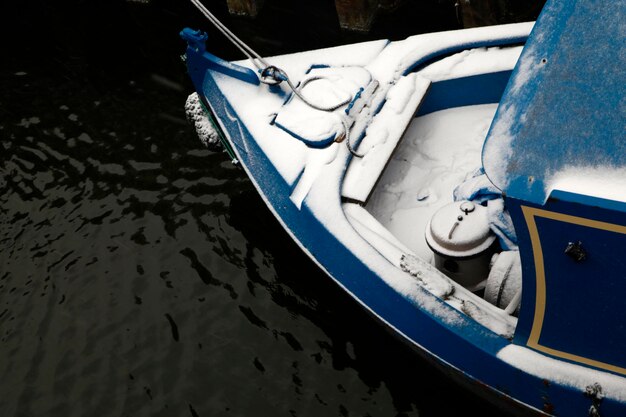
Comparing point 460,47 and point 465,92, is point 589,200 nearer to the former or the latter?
point 465,92

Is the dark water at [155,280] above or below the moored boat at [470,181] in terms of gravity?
below

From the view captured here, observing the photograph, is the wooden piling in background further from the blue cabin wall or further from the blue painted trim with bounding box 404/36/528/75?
the blue cabin wall

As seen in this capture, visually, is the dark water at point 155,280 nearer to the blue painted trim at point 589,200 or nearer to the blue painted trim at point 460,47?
the blue painted trim at point 460,47

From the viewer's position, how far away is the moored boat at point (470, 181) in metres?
2.96

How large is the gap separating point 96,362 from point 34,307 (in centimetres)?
86

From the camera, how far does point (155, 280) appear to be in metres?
5.52

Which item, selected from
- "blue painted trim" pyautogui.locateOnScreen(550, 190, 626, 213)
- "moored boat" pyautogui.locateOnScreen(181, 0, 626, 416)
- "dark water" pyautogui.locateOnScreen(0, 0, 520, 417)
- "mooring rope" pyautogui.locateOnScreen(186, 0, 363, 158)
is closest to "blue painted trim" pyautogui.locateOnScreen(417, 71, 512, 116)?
"moored boat" pyautogui.locateOnScreen(181, 0, 626, 416)

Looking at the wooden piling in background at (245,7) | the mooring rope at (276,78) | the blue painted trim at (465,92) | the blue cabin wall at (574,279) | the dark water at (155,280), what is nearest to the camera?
the blue cabin wall at (574,279)

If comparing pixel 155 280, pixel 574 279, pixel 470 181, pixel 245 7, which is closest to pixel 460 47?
pixel 470 181

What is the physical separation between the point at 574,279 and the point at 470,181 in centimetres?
147

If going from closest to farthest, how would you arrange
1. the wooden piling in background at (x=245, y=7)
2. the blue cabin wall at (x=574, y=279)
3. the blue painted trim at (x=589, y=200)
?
the blue painted trim at (x=589, y=200), the blue cabin wall at (x=574, y=279), the wooden piling in background at (x=245, y=7)

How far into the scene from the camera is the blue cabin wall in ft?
9.52

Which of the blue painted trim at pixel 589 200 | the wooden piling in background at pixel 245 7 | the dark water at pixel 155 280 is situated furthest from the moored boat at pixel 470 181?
the wooden piling in background at pixel 245 7

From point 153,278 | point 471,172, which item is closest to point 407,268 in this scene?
point 471,172
